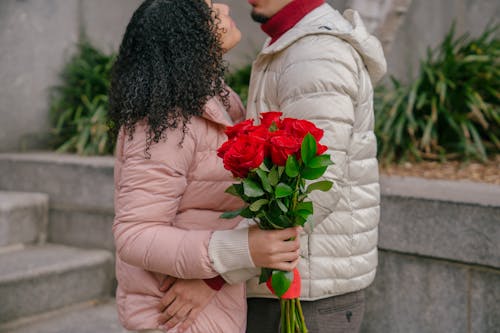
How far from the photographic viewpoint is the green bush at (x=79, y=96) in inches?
220

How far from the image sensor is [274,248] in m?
1.74

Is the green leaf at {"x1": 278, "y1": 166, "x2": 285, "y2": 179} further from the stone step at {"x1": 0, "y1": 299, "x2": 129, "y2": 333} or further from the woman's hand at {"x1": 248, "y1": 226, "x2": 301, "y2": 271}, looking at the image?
the stone step at {"x1": 0, "y1": 299, "x2": 129, "y2": 333}

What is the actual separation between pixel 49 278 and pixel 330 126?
2882mm

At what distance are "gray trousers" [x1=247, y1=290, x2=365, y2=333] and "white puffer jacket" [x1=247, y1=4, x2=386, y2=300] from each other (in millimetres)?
55

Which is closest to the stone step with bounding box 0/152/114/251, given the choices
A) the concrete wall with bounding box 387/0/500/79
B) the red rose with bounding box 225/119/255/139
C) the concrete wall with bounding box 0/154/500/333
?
the concrete wall with bounding box 0/154/500/333

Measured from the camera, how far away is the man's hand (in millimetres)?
1912

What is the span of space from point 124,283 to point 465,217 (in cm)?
182

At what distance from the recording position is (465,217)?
3.14m

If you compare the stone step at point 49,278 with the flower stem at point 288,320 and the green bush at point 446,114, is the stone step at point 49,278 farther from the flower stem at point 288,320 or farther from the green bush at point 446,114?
the flower stem at point 288,320

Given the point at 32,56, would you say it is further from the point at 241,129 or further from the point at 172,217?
the point at 241,129

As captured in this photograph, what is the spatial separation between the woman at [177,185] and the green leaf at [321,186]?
0.14 m

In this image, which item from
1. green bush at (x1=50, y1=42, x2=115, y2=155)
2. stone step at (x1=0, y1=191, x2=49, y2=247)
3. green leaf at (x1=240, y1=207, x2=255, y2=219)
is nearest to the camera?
green leaf at (x1=240, y1=207, x2=255, y2=219)

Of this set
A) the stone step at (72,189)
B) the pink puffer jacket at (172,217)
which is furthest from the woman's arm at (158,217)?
the stone step at (72,189)

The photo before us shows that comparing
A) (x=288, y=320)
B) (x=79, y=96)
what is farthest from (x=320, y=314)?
(x=79, y=96)
